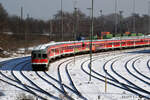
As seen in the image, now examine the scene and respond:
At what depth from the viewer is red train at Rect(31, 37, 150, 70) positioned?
26391 mm

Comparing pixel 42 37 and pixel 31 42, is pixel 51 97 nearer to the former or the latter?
pixel 31 42

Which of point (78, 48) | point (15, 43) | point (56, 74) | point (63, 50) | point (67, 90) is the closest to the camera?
point (67, 90)

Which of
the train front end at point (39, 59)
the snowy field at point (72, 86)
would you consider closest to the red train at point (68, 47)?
the train front end at point (39, 59)

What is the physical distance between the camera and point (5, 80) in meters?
22.3

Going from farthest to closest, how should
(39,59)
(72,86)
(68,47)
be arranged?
(68,47) < (39,59) < (72,86)

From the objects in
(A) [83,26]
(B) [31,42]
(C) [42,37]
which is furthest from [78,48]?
(A) [83,26]

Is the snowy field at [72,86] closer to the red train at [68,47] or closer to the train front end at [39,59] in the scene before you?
the train front end at [39,59]

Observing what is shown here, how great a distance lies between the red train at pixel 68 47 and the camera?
2639 centimetres

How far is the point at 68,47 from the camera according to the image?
40406 millimetres

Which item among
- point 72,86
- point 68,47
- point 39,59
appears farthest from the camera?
point 68,47

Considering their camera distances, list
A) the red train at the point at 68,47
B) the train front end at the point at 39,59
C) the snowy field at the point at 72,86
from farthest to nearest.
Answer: the red train at the point at 68,47
the train front end at the point at 39,59
the snowy field at the point at 72,86

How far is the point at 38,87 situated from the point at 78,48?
24.6 metres

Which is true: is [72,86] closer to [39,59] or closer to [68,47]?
[39,59]

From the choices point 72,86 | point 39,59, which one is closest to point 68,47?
point 39,59
